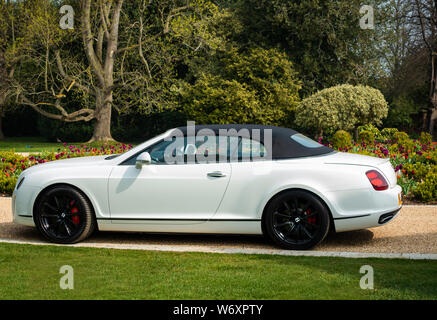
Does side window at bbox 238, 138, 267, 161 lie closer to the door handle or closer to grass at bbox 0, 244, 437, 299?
the door handle

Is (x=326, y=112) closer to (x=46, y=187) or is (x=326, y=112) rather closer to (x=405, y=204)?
(x=405, y=204)

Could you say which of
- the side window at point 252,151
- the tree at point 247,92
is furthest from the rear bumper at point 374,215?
the tree at point 247,92

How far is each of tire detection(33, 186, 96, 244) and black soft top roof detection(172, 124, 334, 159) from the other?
56.2 inches

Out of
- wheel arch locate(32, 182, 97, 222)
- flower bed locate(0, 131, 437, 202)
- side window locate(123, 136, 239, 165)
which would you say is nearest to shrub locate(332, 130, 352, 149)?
flower bed locate(0, 131, 437, 202)

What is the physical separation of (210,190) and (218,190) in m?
0.09

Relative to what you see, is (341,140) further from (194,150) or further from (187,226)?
(187,226)

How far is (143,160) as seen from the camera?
6.36m

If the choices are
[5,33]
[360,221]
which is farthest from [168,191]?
[5,33]

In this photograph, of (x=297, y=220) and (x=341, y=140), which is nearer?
(x=297, y=220)

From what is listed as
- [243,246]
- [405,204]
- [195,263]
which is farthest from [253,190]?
[405,204]

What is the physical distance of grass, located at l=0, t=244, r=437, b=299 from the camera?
4.54 metres

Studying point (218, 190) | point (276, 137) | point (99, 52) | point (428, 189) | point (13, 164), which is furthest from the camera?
point (99, 52)

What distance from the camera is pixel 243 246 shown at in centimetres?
647

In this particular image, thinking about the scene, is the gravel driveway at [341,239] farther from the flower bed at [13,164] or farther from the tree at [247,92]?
the tree at [247,92]
